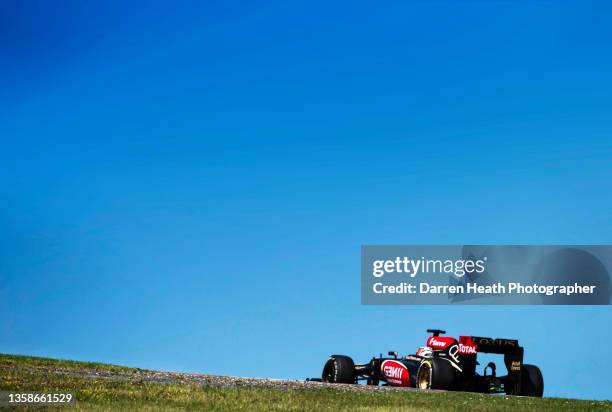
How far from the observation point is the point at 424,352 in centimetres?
4012

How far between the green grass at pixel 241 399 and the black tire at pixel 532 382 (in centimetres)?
702

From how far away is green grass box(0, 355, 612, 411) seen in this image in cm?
2345

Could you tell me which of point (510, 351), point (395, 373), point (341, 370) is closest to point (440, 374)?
point (510, 351)

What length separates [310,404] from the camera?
2442 cm

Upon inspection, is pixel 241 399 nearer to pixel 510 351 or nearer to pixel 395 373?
pixel 395 373

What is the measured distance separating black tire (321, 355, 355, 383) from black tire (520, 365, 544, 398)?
887cm

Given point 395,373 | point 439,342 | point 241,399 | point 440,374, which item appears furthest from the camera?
point 395,373

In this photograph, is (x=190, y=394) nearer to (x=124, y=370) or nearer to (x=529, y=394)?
(x=124, y=370)

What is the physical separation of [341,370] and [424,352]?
15.7 ft

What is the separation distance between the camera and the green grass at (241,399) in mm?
23453

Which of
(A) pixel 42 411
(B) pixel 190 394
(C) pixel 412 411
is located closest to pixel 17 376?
(B) pixel 190 394

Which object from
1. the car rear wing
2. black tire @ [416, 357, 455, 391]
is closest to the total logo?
the car rear wing

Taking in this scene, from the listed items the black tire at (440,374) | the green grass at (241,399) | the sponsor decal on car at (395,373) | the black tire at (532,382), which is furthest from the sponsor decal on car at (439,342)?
the green grass at (241,399)

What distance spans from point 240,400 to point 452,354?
52.9 feet
